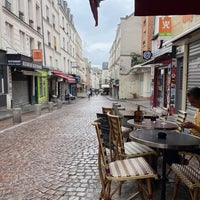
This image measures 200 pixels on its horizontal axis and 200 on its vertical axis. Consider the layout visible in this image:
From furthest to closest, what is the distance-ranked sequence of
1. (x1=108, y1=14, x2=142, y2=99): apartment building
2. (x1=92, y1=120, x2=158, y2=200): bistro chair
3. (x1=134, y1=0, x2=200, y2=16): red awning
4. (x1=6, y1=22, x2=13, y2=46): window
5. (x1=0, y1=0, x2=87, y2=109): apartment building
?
(x1=108, y1=14, x2=142, y2=99): apartment building < (x1=6, y1=22, x2=13, y2=46): window < (x1=0, y1=0, x2=87, y2=109): apartment building < (x1=134, y1=0, x2=200, y2=16): red awning < (x1=92, y1=120, x2=158, y2=200): bistro chair

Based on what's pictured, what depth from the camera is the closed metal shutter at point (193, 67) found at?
7.70 meters

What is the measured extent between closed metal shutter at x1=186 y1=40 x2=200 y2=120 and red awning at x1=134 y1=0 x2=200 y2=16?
4.45m

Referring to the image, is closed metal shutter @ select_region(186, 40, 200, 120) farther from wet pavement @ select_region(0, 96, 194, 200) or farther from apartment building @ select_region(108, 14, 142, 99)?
apartment building @ select_region(108, 14, 142, 99)

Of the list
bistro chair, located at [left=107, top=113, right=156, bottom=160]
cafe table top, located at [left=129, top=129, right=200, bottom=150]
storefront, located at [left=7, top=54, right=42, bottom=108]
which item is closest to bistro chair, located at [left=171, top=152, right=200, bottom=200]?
cafe table top, located at [left=129, top=129, right=200, bottom=150]

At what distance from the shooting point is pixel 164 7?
336 cm

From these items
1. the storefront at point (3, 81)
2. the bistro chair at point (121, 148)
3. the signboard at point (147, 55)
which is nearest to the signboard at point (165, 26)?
the signboard at point (147, 55)

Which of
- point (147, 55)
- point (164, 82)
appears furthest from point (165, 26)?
point (147, 55)

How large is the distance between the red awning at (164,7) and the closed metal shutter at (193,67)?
14.6 feet

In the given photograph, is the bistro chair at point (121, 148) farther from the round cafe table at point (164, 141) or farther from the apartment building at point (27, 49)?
the apartment building at point (27, 49)

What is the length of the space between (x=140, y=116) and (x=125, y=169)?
70.5 inches

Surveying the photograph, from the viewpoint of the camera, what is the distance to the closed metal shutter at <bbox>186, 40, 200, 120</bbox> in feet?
25.3

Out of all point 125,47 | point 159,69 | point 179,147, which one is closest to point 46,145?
point 179,147

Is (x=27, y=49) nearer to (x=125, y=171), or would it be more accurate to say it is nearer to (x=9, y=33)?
(x=9, y=33)

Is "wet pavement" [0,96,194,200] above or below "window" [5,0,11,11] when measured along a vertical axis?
below
